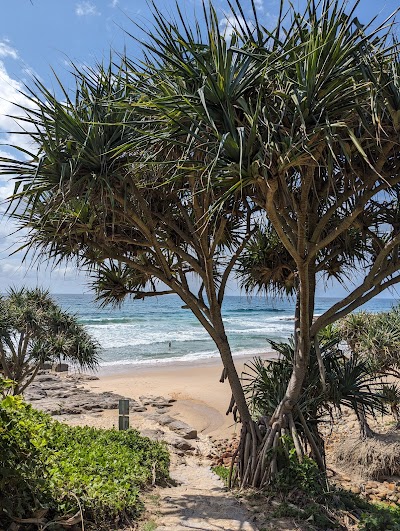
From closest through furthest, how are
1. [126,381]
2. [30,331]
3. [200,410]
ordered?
[30,331] < [200,410] < [126,381]

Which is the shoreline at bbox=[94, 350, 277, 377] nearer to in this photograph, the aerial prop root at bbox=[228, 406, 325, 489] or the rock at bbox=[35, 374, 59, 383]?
the rock at bbox=[35, 374, 59, 383]

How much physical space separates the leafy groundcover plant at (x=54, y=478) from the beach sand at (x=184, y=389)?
13.3ft

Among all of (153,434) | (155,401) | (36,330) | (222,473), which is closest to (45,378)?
(155,401)

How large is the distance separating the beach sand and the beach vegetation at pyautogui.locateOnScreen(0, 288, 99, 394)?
74.7 inches

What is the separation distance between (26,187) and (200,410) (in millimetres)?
10264

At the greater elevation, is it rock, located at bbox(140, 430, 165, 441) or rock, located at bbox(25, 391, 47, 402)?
rock, located at bbox(140, 430, 165, 441)

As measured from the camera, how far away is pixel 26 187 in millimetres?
4312

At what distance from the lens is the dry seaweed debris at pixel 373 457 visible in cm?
764

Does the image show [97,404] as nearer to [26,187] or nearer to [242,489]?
[242,489]

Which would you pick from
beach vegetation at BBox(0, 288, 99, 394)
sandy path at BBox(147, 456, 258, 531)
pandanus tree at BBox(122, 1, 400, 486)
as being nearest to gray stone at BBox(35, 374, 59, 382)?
beach vegetation at BBox(0, 288, 99, 394)

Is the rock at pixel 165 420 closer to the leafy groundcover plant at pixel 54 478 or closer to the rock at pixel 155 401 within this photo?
the rock at pixel 155 401

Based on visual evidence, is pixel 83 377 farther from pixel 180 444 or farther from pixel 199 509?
pixel 199 509

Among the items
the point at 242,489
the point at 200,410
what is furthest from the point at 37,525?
the point at 200,410

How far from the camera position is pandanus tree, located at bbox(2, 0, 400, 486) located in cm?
354
